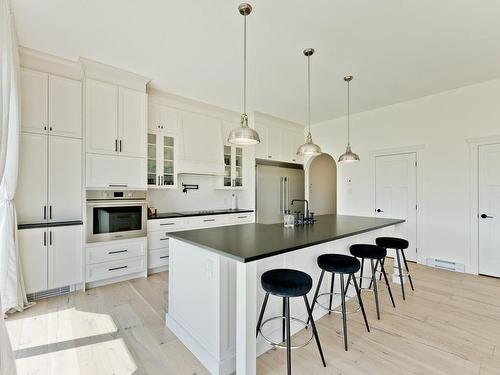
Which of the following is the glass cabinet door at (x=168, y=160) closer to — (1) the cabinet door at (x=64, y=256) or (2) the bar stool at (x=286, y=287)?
(1) the cabinet door at (x=64, y=256)

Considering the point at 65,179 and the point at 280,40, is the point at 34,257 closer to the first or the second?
the point at 65,179

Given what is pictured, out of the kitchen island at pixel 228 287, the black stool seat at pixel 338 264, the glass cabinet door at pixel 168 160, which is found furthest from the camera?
the glass cabinet door at pixel 168 160

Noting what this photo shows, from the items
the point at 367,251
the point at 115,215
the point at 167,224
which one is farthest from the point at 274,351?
the point at 115,215

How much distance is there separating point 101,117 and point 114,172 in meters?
0.74

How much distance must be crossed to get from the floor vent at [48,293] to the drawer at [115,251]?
410 millimetres

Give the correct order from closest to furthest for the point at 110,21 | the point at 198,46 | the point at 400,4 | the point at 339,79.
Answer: the point at 400,4 < the point at 110,21 < the point at 198,46 < the point at 339,79

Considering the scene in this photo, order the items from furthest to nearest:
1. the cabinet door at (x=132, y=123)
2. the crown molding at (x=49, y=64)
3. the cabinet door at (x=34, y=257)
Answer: the cabinet door at (x=132, y=123)
the crown molding at (x=49, y=64)
the cabinet door at (x=34, y=257)

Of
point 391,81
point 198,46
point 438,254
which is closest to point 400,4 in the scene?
point 391,81

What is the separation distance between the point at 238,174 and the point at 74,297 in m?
3.29

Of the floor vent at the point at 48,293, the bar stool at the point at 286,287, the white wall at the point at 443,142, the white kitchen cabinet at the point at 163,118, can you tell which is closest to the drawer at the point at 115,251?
the floor vent at the point at 48,293

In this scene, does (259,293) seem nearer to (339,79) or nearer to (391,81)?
(339,79)

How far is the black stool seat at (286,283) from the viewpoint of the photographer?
63.6 inches

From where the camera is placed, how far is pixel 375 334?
2186 mm

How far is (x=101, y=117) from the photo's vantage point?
10.5ft
